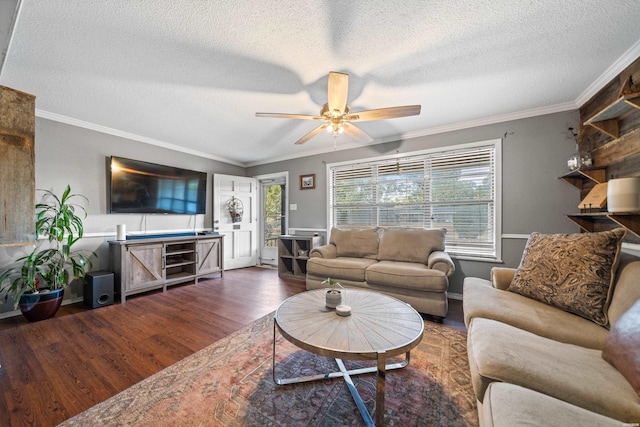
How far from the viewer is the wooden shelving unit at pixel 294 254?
4086 mm

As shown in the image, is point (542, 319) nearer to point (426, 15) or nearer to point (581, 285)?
point (581, 285)

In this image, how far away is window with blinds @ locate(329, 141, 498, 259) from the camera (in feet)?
10.0

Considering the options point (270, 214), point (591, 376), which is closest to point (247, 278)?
point (270, 214)

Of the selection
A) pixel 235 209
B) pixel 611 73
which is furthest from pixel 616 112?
pixel 235 209

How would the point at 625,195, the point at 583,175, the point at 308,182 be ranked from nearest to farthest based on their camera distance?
the point at 625,195 < the point at 583,175 < the point at 308,182

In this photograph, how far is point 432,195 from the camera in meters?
3.38

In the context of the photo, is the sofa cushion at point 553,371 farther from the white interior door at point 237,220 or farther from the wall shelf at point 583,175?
the white interior door at point 237,220

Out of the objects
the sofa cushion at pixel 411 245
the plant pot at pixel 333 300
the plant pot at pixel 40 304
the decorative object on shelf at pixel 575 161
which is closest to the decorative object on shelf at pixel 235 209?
the plant pot at pixel 40 304

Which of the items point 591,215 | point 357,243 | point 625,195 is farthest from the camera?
point 357,243

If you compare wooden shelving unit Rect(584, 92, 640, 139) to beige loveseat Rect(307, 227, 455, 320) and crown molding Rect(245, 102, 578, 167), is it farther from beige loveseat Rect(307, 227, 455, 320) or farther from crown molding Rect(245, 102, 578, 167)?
beige loveseat Rect(307, 227, 455, 320)

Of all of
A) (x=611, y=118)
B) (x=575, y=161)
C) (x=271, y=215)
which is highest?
(x=611, y=118)

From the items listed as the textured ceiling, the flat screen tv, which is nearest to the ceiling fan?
the textured ceiling

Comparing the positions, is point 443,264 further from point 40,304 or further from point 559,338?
point 40,304

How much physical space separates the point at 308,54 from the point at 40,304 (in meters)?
3.59
